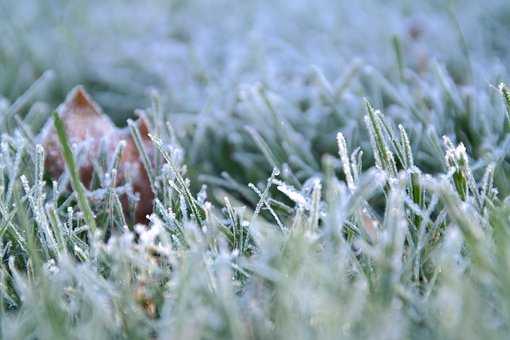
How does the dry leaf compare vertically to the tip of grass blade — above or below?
below

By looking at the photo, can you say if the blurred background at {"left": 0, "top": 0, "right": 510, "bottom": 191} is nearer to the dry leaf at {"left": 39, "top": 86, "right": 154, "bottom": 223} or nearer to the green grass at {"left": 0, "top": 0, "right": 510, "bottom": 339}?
the green grass at {"left": 0, "top": 0, "right": 510, "bottom": 339}

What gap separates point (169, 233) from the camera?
0.90 meters

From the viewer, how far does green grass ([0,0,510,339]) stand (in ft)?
2.29

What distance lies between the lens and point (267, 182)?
1132mm

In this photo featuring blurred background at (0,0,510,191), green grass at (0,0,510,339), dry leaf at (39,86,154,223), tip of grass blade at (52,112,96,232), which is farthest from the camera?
blurred background at (0,0,510,191)

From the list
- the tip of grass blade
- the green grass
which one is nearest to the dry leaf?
the green grass

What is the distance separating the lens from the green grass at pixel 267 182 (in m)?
0.70

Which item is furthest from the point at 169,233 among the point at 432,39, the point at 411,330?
the point at 432,39

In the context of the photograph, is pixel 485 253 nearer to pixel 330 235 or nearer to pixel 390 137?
pixel 330 235

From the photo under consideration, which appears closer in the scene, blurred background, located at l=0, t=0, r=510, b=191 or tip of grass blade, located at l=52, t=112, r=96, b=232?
tip of grass blade, located at l=52, t=112, r=96, b=232

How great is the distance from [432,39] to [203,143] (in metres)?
0.78

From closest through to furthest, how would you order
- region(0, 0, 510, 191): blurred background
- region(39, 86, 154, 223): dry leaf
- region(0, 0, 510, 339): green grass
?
region(0, 0, 510, 339): green grass
region(39, 86, 154, 223): dry leaf
region(0, 0, 510, 191): blurred background

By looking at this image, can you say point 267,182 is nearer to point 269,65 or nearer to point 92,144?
point 92,144

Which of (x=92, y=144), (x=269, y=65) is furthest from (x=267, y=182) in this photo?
(x=269, y=65)
